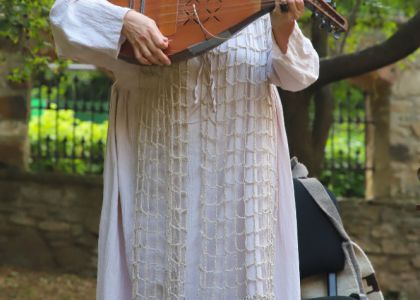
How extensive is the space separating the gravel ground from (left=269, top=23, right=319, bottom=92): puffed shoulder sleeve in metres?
4.23

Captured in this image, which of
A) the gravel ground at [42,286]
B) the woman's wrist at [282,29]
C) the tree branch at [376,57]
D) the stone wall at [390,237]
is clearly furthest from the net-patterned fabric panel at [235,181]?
the stone wall at [390,237]

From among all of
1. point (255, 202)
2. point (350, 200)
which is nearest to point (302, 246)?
point (255, 202)

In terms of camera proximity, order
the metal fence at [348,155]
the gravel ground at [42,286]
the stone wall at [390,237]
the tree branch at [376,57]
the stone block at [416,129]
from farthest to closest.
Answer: the metal fence at [348,155], the stone block at [416,129], the stone wall at [390,237], the gravel ground at [42,286], the tree branch at [376,57]

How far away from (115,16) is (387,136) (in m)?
5.36

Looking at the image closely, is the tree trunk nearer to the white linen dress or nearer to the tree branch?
the tree branch

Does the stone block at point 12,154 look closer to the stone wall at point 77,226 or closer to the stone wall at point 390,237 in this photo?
the stone wall at point 77,226

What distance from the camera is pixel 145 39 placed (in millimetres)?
2172

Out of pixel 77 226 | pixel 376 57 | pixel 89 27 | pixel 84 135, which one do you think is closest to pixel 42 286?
pixel 77 226

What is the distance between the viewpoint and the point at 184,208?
7.52 feet

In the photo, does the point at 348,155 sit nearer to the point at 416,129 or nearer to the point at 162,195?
the point at 416,129

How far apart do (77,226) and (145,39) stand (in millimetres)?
4974

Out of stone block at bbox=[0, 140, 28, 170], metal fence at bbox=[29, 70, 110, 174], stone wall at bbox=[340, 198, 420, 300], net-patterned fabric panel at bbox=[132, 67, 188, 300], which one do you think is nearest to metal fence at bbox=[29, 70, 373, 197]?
metal fence at bbox=[29, 70, 110, 174]

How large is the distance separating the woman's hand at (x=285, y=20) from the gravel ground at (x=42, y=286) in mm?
4316

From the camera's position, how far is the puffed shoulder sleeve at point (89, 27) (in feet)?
7.23
